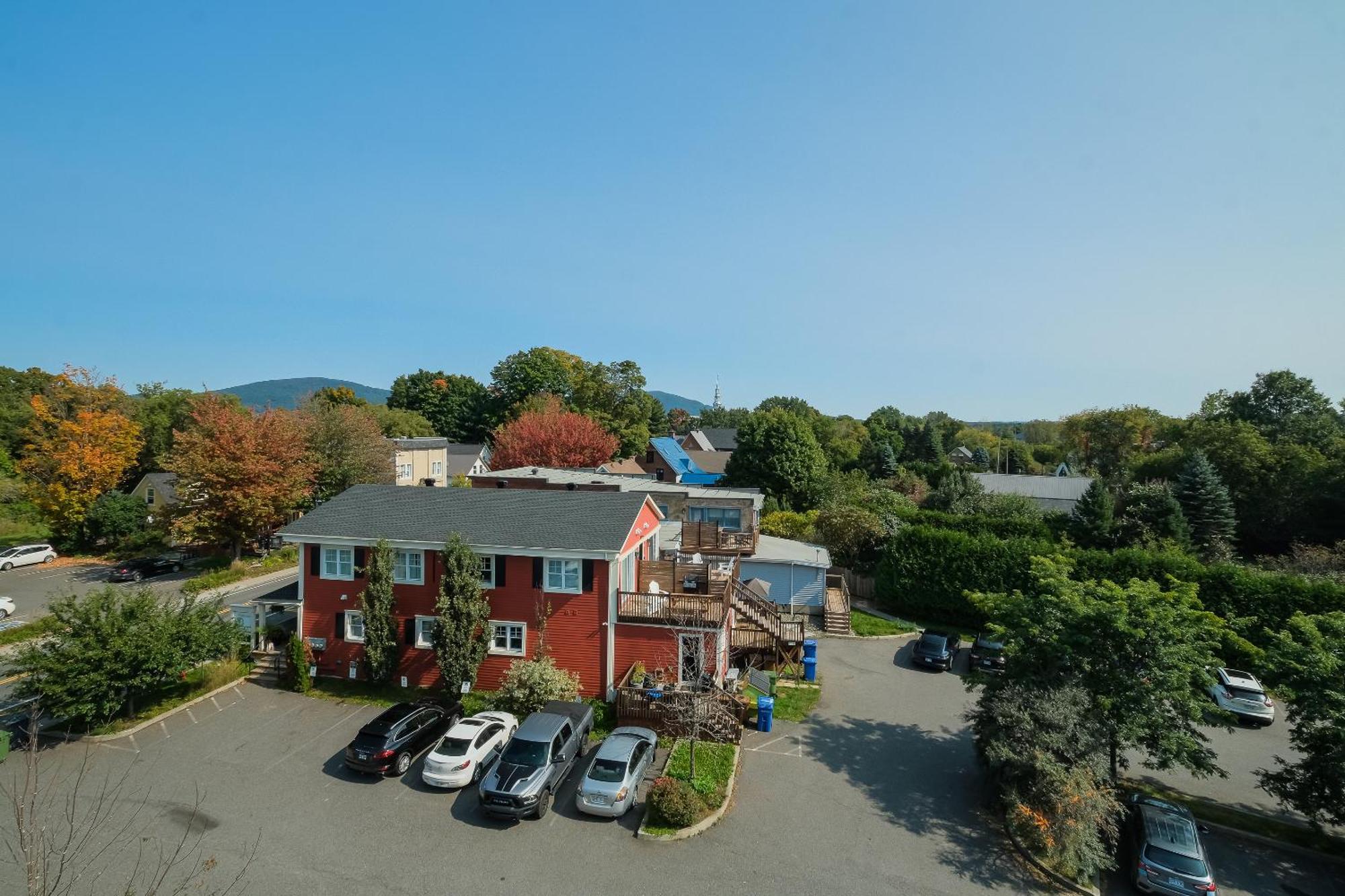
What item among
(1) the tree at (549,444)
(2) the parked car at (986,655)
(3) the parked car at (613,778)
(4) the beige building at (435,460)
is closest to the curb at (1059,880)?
(3) the parked car at (613,778)

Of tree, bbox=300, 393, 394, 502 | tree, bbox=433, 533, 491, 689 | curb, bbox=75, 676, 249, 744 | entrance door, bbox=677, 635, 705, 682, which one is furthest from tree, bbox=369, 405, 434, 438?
entrance door, bbox=677, 635, 705, 682

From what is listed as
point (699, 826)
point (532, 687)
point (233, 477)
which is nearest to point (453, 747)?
point (532, 687)

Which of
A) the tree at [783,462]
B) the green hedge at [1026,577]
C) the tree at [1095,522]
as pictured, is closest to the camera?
the green hedge at [1026,577]

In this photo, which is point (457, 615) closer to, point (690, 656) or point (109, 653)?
point (690, 656)

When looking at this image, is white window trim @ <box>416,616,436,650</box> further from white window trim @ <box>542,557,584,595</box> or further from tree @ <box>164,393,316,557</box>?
tree @ <box>164,393,316,557</box>

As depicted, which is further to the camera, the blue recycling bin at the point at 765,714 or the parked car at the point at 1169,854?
the blue recycling bin at the point at 765,714

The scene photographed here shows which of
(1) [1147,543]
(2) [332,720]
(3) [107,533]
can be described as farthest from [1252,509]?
(3) [107,533]

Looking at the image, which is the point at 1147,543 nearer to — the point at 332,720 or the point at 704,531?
the point at 704,531

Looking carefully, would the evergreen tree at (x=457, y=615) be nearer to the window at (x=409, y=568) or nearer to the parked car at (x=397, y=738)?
the parked car at (x=397, y=738)
